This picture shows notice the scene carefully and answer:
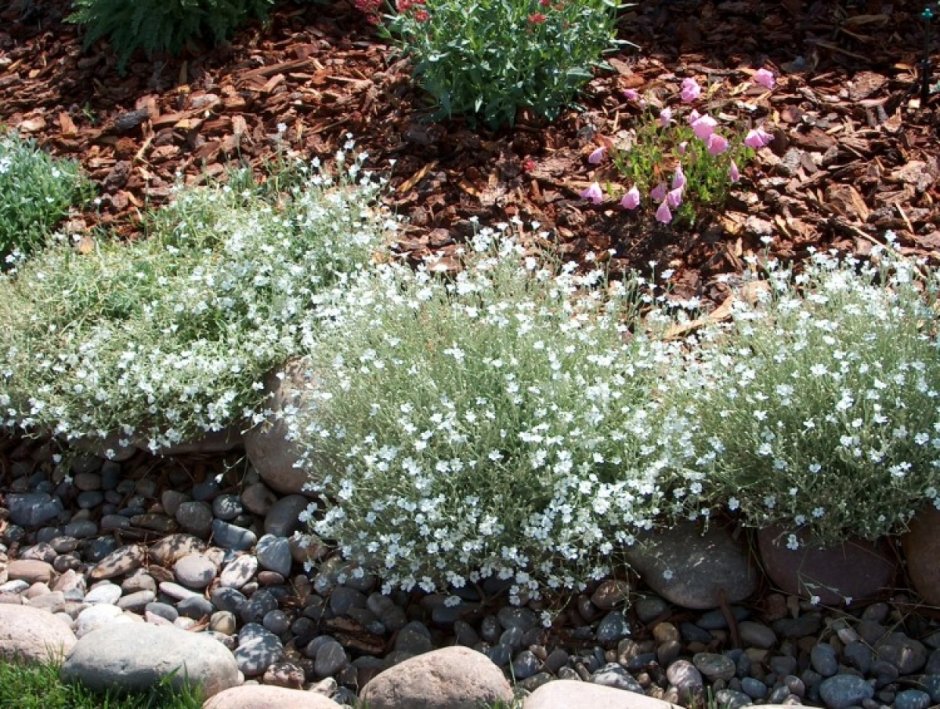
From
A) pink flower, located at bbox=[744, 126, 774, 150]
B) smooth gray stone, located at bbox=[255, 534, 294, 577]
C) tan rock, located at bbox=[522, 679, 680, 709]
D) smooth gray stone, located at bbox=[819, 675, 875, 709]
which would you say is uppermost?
pink flower, located at bbox=[744, 126, 774, 150]

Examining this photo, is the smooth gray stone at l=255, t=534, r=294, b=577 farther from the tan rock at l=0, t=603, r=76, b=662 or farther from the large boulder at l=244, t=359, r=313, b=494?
the tan rock at l=0, t=603, r=76, b=662

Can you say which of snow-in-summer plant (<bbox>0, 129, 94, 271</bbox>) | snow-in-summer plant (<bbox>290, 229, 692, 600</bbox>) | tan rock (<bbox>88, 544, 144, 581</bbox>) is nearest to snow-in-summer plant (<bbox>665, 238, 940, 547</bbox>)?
snow-in-summer plant (<bbox>290, 229, 692, 600</bbox>)

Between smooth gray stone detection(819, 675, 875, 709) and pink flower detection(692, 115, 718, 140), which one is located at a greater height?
pink flower detection(692, 115, 718, 140)

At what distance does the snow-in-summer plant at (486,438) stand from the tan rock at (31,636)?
2.85 ft

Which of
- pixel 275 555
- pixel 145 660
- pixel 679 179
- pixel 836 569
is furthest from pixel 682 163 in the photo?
pixel 145 660

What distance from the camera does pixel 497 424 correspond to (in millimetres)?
3797

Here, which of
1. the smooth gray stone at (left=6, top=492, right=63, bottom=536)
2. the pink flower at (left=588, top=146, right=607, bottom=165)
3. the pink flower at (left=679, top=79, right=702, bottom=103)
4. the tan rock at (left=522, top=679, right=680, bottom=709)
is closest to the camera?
the tan rock at (left=522, top=679, right=680, bottom=709)

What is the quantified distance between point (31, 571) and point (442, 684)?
1.78m

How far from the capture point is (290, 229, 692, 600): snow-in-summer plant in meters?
3.64

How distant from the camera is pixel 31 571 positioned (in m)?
4.25

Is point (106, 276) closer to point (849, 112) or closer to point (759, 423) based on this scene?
point (759, 423)

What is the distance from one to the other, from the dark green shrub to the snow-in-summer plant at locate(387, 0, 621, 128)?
52.6 inches

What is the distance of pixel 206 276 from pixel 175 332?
0.26 meters

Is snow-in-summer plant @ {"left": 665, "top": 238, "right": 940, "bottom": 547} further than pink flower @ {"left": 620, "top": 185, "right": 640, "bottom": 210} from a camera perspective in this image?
No
